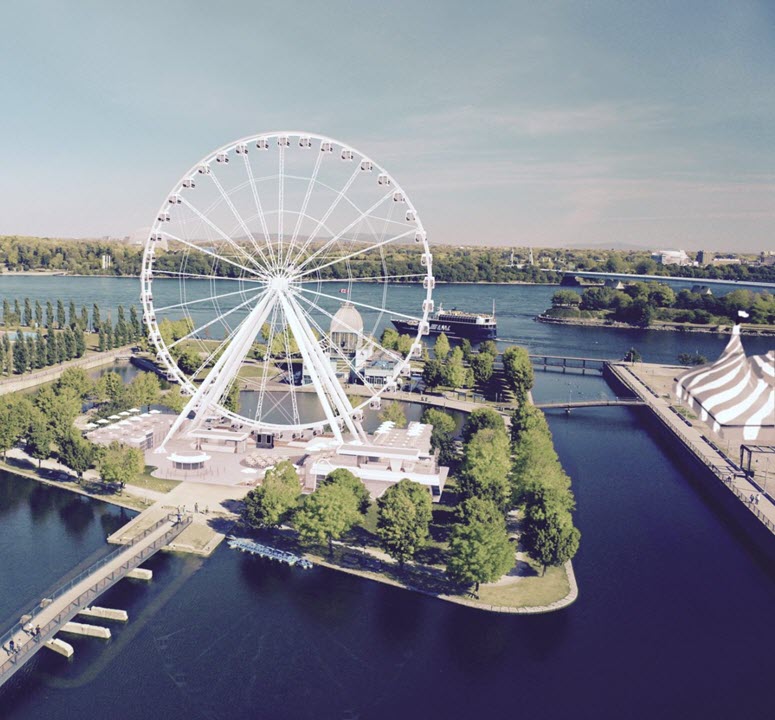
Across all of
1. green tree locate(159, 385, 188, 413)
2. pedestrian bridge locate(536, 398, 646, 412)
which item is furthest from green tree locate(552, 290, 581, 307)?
green tree locate(159, 385, 188, 413)

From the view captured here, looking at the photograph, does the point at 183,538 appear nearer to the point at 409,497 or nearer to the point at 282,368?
the point at 409,497

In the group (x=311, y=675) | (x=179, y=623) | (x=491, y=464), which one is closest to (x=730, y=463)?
(x=491, y=464)

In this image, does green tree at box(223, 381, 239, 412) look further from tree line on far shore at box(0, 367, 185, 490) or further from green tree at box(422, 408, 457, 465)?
green tree at box(422, 408, 457, 465)

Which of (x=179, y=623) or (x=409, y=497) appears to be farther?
(x=409, y=497)

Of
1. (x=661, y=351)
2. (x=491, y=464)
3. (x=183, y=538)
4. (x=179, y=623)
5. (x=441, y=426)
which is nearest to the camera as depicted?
(x=179, y=623)

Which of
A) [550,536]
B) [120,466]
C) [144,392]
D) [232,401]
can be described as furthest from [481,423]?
[144,392]

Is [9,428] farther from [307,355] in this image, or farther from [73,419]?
[307,355]

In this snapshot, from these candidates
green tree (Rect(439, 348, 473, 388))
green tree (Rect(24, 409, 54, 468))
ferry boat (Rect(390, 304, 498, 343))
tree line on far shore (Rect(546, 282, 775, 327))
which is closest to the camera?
green tree (Rect(24, 409, 54, 468))
